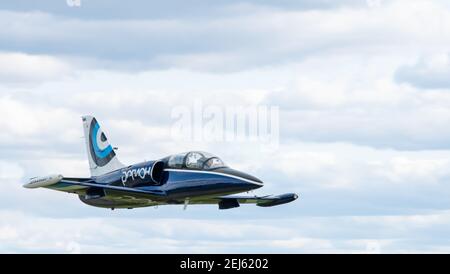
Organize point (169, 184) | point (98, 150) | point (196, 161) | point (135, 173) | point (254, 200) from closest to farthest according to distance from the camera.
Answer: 1. point (196, 161)
2. point (169, 184)
3. point (135, 173)
4. point (254, 200)
5. point (98, 150)

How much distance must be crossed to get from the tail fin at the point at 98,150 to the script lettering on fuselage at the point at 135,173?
16.3ft

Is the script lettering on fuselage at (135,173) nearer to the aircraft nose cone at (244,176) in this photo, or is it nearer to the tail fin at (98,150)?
the tail fin at (98,150)

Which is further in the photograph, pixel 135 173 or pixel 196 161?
pixel 135 173

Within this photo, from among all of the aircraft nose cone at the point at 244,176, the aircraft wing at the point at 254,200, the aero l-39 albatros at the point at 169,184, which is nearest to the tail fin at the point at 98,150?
the aero l-39 albatros at the point at 169,184

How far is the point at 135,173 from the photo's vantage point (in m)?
64.8

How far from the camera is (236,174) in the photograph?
194ft

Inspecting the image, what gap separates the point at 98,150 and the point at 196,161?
1521 centimetres

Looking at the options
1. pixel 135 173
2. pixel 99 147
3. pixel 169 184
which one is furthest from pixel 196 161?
pixel 99 147

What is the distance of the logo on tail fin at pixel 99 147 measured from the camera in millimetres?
72875

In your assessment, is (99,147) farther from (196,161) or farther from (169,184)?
(196,161)
